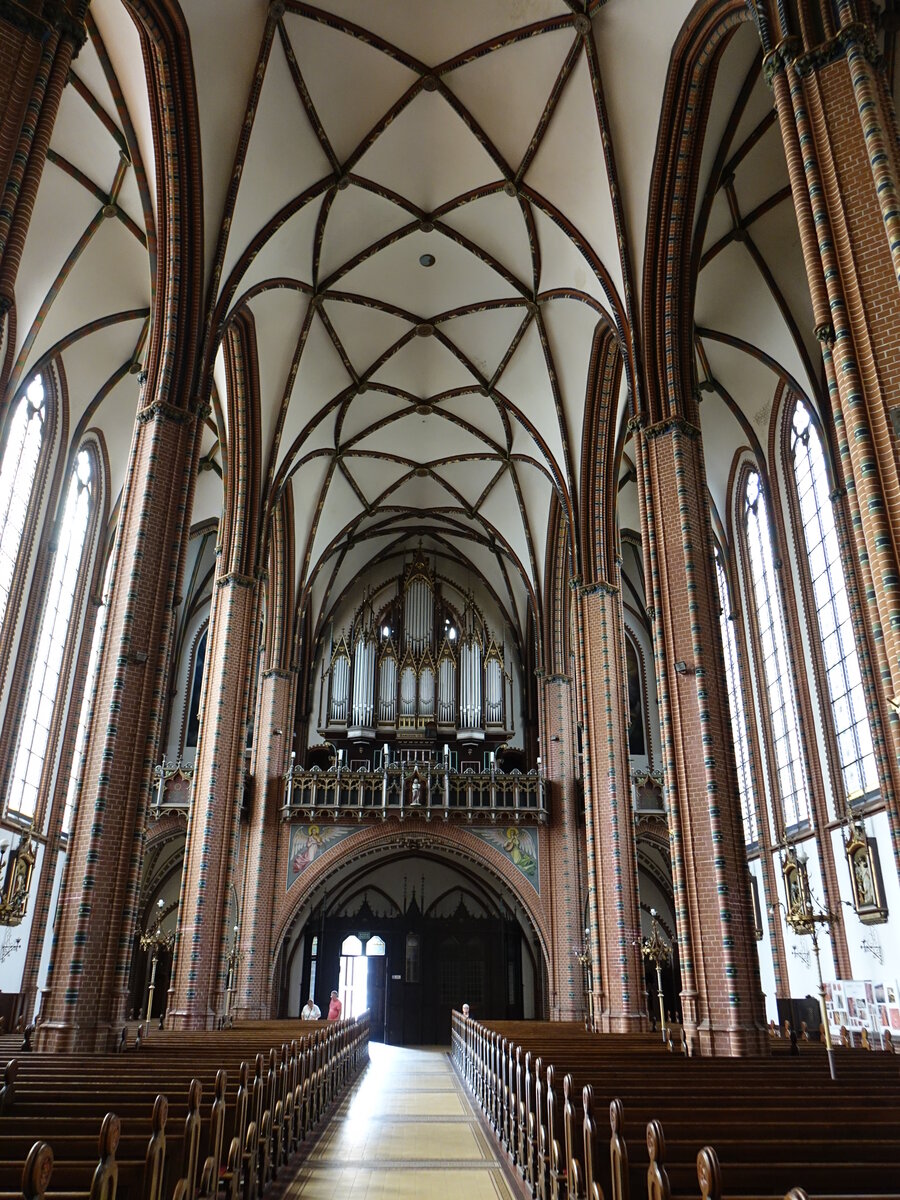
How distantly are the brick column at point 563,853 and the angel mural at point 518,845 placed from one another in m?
0.47

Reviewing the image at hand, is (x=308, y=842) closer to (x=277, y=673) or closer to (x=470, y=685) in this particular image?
(x=277, y=673)

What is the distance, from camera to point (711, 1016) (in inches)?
416

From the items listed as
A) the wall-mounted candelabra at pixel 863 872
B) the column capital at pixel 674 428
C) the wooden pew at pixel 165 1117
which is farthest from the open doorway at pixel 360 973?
the column capital at pixel 674 428

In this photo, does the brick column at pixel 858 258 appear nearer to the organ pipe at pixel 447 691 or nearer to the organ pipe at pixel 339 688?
the organ pipe at pixel 447 691

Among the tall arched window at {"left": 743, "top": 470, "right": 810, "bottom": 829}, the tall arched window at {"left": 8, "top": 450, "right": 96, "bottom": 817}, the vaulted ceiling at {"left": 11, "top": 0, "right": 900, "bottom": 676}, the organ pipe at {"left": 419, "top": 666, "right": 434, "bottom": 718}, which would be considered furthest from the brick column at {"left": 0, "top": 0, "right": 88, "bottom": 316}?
the organ pipe at {"left": 419, "top": 666, "right": 434, "bottom": 718}

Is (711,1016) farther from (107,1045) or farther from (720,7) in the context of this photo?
(720,7)

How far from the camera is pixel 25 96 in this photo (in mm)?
7516

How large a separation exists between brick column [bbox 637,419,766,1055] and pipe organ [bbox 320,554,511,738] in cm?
1523

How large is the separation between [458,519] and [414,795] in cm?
897

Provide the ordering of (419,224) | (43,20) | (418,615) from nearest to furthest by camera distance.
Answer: (43,20)
(419,224)
(418,615)

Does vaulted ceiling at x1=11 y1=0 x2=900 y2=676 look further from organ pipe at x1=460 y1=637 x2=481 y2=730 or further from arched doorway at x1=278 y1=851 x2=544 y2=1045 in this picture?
arched doorway at x1=278 y1=851 x2=544 y2=1045

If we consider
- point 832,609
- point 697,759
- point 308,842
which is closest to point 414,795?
point 308,842

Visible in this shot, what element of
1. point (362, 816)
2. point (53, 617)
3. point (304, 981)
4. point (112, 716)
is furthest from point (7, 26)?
point (304, 981)

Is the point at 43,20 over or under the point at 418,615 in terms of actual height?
under
